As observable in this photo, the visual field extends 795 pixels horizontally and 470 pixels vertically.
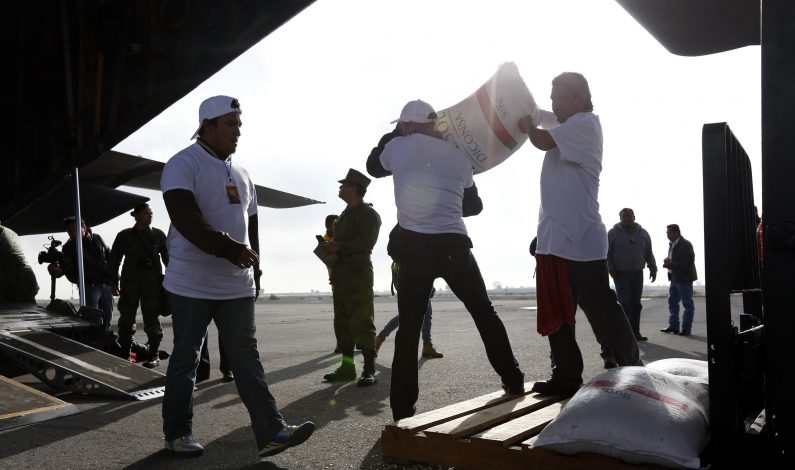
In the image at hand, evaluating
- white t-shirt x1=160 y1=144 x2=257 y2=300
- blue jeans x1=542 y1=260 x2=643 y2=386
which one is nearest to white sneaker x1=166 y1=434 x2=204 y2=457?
white t-shirt x1=160 y1=144 x2=257 y2=300

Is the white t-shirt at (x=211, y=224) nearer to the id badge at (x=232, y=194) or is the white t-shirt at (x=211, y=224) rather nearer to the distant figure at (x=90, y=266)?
the id badge at (x=232, y=194)

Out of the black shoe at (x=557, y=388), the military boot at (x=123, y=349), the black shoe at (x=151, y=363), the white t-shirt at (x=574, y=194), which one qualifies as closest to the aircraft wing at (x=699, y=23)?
the white t-shirt at (x=574, y=194)

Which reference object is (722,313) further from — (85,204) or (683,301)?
(85,204)

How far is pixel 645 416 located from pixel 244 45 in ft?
24.6

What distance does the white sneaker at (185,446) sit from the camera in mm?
3476

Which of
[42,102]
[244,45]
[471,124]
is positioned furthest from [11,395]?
[42,102]

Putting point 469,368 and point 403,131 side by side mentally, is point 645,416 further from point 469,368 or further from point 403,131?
point 469,368

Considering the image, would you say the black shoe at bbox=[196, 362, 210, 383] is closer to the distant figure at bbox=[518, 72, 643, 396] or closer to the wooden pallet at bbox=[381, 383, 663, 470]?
the wooden pallet at bbox=[381, 383, 663, 470]

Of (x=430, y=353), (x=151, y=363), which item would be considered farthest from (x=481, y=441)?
(x=151, y=363)

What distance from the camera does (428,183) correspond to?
3816mm

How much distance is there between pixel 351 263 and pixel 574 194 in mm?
3186

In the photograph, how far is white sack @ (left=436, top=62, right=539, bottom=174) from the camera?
12.1ft

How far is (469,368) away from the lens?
22.1ft

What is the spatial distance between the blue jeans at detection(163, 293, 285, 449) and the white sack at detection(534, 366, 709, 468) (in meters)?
1.65
